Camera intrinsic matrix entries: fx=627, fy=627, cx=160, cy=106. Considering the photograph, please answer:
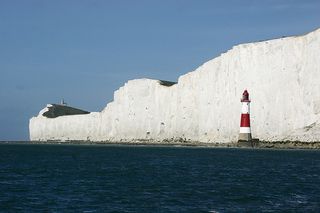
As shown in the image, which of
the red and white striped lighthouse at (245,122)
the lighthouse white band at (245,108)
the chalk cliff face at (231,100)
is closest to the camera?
the chalk cliff face at (231,100)

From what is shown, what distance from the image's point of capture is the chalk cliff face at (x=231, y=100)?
60.8 metres

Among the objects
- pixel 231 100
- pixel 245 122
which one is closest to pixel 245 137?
pixel 245 122

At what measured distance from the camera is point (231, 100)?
67.7 metres

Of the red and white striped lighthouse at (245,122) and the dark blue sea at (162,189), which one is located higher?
the red and white striped lighthouse at (245,122)

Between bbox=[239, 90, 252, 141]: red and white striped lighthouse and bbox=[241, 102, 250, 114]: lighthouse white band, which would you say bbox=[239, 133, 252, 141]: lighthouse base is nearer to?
bbox=[239, 90, 252, 141]: red and white striped lighthouse

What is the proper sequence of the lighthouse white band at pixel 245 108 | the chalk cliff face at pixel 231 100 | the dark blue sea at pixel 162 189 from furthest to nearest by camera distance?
the lighthouse white band at pixel 245 108 < the chalk cliff face at pixel 231 100 < the dark blue sea at pixel 162 189

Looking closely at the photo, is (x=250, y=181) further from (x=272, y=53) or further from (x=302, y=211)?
(x=272, y=53)

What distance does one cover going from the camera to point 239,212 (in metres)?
18.7

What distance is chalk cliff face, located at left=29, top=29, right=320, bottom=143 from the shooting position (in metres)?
60.8

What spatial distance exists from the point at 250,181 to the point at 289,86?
35643 mm

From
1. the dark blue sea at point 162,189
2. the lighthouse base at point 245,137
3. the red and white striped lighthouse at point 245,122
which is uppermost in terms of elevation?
the red and white striped lighthouse at point 245,122

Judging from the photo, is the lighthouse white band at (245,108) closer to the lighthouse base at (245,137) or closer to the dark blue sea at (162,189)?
the lighthouse base at (245,137)

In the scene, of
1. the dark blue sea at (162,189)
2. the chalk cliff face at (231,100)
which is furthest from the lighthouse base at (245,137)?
the dark blue sea at (162,189)

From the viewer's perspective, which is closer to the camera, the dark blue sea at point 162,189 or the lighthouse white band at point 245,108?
the dark blue sea at point 162,189
